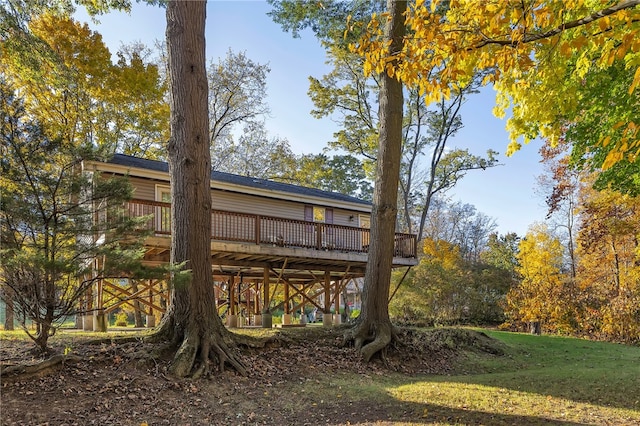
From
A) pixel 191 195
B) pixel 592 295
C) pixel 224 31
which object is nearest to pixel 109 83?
pixel 224 31

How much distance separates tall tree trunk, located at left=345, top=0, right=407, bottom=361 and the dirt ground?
185 cm

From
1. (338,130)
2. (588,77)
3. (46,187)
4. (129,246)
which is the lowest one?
(129,246)

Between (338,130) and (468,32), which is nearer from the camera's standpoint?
(468,32)

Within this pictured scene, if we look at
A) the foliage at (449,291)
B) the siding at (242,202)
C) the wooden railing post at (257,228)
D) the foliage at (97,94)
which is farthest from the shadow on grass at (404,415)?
the foliage at (97,94)

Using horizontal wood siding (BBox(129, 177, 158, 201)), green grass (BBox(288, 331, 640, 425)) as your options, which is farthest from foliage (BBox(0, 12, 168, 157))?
green grass (BBox(288, 331, 640, 425))

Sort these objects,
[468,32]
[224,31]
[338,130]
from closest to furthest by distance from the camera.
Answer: [468,32]
[224,31]
[338,130]

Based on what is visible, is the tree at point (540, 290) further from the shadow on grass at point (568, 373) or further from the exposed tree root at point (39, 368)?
the exposed tree root at point (39, 368)

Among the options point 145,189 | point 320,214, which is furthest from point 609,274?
point 145,189

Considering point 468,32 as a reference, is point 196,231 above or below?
below

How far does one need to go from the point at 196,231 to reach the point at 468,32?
5.48m

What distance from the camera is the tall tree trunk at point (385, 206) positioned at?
9969 millimetres

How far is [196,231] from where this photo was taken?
25.2 feet

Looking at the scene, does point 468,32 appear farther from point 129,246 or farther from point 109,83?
point 109,83

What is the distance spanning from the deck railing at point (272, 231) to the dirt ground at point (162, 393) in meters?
4.82
